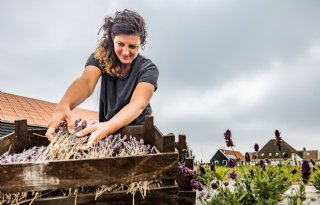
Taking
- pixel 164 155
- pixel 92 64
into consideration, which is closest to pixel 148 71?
pixel 92 64

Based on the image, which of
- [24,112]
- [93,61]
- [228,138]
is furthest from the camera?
[24,112]

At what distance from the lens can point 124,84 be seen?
3.66 meters

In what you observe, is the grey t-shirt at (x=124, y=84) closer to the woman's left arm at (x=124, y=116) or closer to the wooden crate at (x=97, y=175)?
the woman's left arm at (x=124, y=116)

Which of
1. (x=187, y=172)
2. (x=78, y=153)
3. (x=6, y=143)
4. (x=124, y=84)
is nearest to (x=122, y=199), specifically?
(x=78, y=153)

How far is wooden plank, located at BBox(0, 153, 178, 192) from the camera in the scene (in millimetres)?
2080

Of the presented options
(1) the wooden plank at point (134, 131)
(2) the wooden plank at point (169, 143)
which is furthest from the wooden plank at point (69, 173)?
(1) the wooden plank at point (134, 131)

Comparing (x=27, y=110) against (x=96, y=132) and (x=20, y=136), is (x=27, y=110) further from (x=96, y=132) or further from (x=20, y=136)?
(x=96, y=132)

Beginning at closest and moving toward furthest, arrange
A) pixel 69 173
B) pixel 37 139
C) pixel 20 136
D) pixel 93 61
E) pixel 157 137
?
pixel 69 173, pixel 157 137, pixel 20 136, pixel 37 139, pixel 93 61

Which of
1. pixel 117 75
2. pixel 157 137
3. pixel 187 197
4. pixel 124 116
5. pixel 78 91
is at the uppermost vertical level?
pixel 117 75

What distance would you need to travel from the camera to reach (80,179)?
83.0 inches

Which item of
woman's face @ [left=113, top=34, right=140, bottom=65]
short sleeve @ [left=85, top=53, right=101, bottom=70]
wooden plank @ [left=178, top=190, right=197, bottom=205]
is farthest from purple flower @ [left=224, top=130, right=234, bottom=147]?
short sleeve @ [left=85, top=53, right=101, bottom=70]

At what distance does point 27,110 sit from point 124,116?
24587 millimetres

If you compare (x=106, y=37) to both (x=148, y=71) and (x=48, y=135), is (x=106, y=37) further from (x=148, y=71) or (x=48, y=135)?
(x=48, y=135)

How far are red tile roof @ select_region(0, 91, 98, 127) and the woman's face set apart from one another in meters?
18.7
